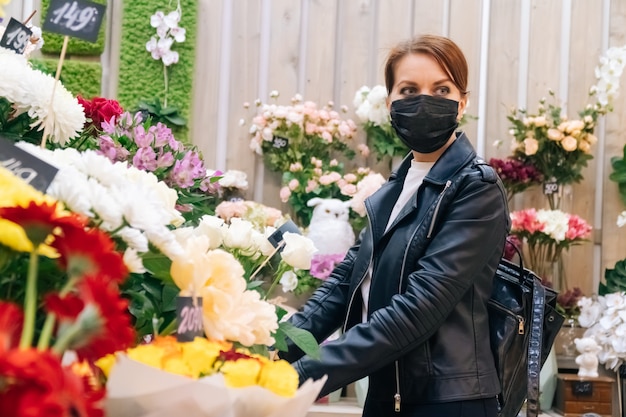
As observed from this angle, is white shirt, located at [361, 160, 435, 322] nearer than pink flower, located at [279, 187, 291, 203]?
Yes

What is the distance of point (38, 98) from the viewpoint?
966mm

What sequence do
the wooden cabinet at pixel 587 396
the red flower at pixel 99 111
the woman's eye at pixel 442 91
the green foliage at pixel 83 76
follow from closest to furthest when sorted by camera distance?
the red flower at pixel 99 111 < the woman's eye at pixel 442 91 < the wooden cabinet at pixel 587 396 < the green foliage at pixel 83 76

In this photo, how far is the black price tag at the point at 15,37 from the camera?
1078 mm

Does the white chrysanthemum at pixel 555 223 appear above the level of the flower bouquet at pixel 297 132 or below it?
below

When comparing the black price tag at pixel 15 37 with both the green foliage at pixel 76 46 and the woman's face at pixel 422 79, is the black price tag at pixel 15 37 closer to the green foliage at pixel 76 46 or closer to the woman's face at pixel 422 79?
the woman's face at pixel 422 79

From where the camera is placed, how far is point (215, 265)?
710 mm

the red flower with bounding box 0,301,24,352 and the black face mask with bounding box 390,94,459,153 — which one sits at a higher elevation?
the black face mask with bounding box 390,94,459,153

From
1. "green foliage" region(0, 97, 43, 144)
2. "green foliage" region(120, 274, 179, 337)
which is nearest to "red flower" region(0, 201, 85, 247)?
"green foliage" region(120, 274, 179, 337)

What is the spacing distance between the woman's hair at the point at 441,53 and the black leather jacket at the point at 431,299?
0.15 meters

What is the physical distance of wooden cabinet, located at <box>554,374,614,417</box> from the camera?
300 cm

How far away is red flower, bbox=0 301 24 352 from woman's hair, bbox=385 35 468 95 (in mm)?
1311

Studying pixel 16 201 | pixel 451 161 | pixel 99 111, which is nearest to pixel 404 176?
pixel 451 161

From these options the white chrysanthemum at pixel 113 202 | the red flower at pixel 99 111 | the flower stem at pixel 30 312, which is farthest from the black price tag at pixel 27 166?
the red flower at pixel 99 111

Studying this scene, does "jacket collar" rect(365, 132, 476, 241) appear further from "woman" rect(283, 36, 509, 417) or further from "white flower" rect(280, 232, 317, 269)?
"white flower" rect(280, 232, 317, 269)
